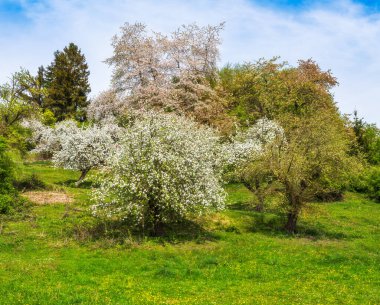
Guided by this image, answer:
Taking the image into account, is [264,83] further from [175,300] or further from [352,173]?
[175,300]

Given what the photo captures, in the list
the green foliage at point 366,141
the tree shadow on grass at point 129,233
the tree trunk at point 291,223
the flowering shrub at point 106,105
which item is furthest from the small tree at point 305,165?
the green foliage at point 366,141

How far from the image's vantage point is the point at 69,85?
300 ft

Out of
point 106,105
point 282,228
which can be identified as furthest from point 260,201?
point 106,105

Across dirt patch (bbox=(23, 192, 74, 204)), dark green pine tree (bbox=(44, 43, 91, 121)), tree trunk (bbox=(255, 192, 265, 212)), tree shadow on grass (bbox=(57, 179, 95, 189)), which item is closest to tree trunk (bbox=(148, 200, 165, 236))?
tree trunk (bbox=(255, 192, 265, 212))

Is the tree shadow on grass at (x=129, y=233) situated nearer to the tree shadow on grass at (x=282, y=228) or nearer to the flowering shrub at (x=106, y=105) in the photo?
the tree shadow on grass at (x=282, y=228)

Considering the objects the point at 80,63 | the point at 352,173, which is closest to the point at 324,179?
the point at 352,173

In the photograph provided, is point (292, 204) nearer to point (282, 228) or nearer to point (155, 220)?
point (282, 228)

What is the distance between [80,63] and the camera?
95375 millimetres

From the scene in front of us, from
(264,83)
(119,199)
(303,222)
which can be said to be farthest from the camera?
(264,83)

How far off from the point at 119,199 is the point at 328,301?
13642 mm

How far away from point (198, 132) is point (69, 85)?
69.6 metres

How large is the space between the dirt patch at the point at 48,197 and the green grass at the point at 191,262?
72.5 inches

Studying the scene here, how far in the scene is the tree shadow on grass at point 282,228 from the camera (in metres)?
29.0

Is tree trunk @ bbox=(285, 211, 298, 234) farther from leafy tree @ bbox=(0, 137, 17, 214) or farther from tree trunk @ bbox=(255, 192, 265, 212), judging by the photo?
leafy tree @ bbox=(0, 137, 17, 214)
